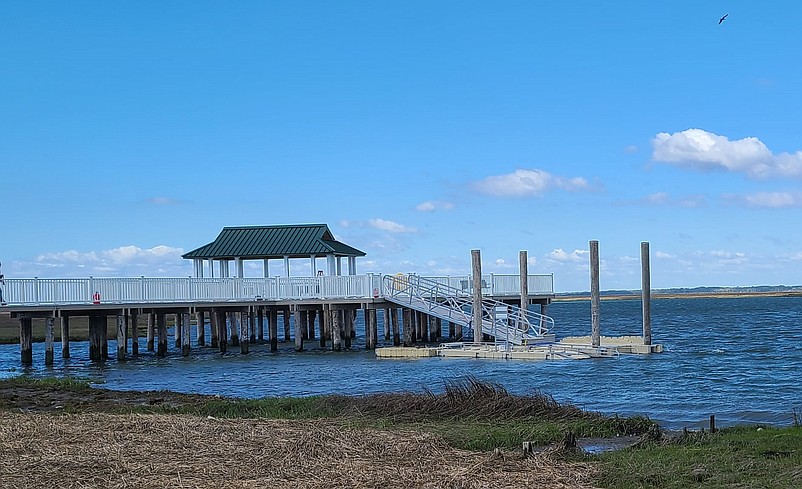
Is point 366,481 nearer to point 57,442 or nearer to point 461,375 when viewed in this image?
point 57,442

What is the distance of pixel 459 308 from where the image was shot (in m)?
38.2

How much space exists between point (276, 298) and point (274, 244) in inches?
131

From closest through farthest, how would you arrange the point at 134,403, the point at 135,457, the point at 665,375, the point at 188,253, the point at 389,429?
the point at 135,457
the point at 389,429
the point at 134,403
the point at 665,375
the point at 188,253

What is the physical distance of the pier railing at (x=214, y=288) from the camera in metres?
33.3

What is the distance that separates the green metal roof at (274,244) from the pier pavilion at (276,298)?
2.0 inches

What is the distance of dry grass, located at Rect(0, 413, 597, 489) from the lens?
10469 mm

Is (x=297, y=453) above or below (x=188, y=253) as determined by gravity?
below

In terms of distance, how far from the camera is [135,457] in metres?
11.7

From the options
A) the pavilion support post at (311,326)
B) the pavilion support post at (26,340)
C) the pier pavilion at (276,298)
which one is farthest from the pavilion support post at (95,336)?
the pavilion support post at (311,326)

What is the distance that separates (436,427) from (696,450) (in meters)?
3.62

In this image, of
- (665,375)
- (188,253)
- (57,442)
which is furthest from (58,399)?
(188,253)

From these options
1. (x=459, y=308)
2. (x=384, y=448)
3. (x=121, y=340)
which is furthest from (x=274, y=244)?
(x=384, y=448)

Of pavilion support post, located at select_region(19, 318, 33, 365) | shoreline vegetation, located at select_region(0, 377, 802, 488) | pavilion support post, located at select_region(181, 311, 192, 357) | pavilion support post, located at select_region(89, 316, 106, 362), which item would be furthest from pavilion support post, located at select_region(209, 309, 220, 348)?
shoreline vegetation, located at select_region(0, 377, 802, 488)

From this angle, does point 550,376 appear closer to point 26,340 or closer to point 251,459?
point 251,459
